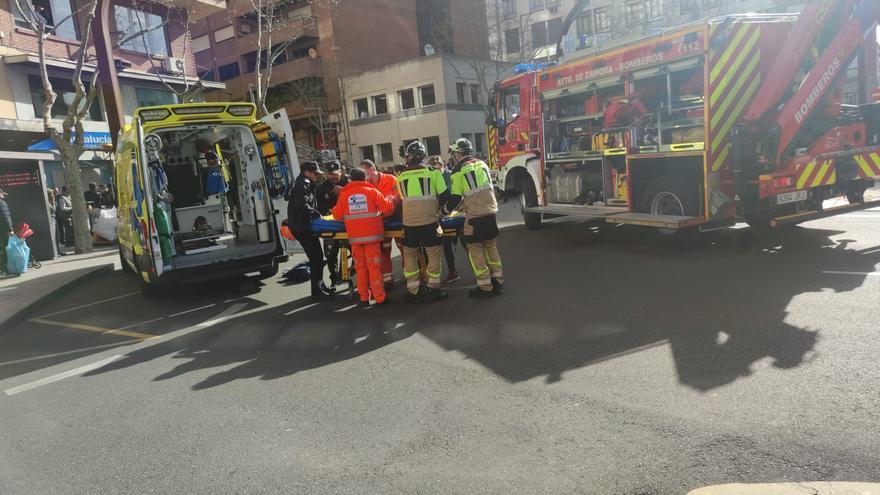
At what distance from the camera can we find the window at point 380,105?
38.5m

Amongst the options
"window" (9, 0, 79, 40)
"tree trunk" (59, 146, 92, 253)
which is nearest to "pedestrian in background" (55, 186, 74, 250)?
"tree trunk" (59, 146, 92, 253)

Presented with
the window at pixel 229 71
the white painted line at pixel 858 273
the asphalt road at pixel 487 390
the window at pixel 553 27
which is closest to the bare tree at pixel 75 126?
the asphalt road at pixel 487 390

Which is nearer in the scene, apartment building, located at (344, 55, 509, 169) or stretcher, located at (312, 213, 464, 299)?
stretcher, located at (312, 213, 464, 299)

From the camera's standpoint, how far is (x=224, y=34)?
4469 cm

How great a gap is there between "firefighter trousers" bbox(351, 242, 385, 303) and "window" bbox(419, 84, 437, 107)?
30.6 meters

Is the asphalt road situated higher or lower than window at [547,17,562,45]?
lower

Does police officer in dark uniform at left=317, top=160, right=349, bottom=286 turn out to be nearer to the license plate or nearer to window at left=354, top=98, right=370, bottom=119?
the license plate

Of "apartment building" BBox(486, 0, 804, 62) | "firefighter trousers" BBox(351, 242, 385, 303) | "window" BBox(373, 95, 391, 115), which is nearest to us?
"firefighter trousers" BBox(351, 242, 385, 303)

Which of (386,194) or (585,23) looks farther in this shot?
(585,23)

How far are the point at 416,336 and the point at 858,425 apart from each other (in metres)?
3.45

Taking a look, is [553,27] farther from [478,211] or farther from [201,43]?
[478,211]

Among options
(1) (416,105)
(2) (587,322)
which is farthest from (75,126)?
(1) (416,105)

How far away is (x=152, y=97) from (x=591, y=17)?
31350 millimetres

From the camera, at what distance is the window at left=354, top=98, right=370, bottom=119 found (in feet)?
129
